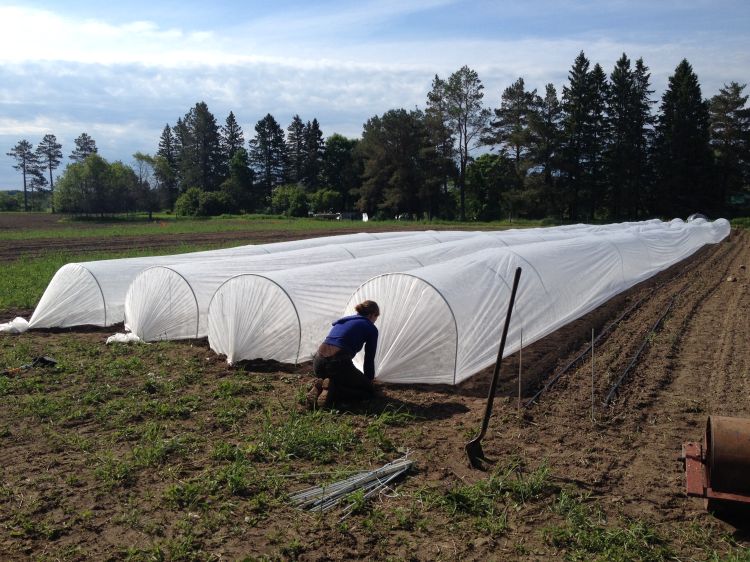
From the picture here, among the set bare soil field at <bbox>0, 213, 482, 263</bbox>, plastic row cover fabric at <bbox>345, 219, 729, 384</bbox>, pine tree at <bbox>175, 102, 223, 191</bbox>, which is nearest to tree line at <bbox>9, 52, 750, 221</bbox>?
pine tree at <bbox>175, 102, 223, 191</bbox>

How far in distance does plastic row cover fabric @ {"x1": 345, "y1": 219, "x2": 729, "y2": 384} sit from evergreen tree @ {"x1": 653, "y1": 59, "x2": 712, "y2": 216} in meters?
47.3

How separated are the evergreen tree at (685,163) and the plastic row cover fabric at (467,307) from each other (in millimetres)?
47290

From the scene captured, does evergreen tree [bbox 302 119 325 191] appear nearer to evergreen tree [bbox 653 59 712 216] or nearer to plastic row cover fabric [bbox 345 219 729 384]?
evergreen tree [bbox 653 59 712 216]

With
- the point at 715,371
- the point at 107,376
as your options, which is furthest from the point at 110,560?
the point at 715,371

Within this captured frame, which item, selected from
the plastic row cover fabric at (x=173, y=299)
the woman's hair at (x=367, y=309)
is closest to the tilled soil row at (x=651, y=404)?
the woman's hair at (x=367, y=309)

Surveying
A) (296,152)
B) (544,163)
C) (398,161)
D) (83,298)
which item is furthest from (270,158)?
(83,298)

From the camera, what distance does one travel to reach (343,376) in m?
7.57

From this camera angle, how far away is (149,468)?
5930mm

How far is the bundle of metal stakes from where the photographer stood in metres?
5.20

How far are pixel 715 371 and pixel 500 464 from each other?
4796mm

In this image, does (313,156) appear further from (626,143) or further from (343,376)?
(343,376)

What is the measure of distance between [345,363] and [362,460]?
5.45 feet

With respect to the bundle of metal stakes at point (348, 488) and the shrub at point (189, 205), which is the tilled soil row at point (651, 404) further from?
the shrub at point (189, 205)

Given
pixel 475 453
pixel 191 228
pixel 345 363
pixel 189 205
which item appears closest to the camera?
pixel 475 453
